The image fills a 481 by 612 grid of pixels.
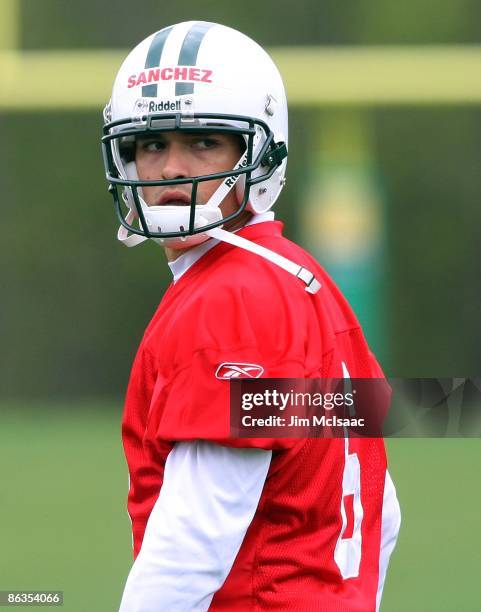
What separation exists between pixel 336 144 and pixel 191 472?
20.4 feet

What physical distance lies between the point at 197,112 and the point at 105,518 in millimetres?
3165

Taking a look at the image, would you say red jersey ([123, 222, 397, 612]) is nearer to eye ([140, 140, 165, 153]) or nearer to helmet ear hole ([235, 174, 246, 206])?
helmet ear hole ([235, 174, 246, 206])

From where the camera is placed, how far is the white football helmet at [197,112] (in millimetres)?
1601

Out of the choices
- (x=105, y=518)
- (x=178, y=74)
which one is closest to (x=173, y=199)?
(x=178, y=74)

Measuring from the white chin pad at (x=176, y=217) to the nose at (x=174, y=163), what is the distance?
5 centimetres

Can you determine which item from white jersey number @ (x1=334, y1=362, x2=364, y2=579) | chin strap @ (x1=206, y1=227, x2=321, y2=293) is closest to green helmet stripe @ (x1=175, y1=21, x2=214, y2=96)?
chin strap @ (x1=206, y1=227, x2=321, y2=293)

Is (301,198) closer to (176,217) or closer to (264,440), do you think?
Answer: (176,217)

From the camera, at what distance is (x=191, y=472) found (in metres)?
1.37

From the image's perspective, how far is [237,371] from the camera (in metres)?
1.38

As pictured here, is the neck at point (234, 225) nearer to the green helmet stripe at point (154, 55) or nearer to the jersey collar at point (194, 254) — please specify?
the jersey collar at point (194, 254)

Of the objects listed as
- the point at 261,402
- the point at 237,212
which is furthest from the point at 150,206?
the point at 261,402

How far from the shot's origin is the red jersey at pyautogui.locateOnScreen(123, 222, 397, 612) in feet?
4.54

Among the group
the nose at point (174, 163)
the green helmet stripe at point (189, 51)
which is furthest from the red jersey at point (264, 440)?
the green helmet stripe at point (189, 51)

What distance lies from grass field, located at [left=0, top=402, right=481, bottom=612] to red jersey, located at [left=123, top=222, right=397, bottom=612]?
2036 mm
